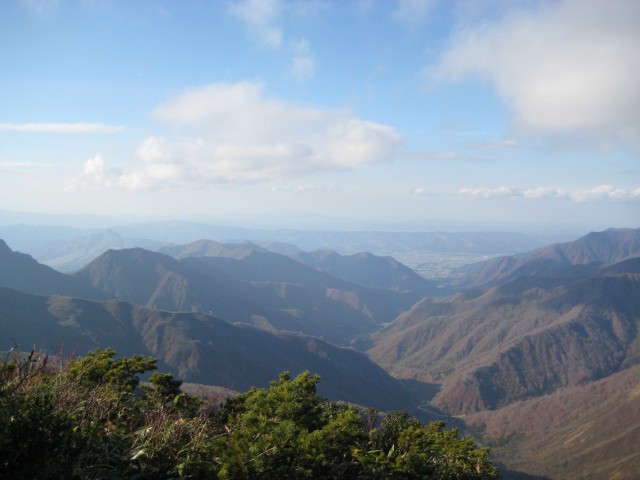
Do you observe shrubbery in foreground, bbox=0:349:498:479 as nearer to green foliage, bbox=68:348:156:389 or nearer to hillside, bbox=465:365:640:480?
green foliage, bbox=68:348:156:389

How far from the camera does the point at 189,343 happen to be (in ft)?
492

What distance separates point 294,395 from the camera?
1847cm

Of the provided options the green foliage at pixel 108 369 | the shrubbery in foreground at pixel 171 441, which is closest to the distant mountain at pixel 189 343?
the green foliage at pixel 108 369

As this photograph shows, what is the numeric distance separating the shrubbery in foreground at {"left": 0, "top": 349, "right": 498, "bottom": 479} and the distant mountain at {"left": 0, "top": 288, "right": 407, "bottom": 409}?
12769cm

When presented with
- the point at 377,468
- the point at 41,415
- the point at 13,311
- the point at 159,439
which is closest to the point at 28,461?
the point at 41,415

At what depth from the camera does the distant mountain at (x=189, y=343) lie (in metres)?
139

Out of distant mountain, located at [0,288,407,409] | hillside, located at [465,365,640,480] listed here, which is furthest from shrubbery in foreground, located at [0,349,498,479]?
distant mountain, located at [0,288,407,409]

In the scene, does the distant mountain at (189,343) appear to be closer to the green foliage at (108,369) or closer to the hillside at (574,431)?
the hillside at (574,431)

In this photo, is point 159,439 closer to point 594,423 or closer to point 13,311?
point 594,423

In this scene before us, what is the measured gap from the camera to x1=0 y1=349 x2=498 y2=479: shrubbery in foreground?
10.2 meters

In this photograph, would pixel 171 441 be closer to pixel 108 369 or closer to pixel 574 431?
pixel 108 369

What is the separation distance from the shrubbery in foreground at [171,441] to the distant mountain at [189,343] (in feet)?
419

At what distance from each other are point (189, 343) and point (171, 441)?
5835 inches

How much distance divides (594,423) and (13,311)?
644 ft
